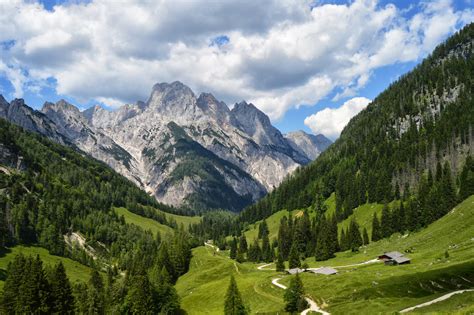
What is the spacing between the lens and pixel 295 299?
292ft

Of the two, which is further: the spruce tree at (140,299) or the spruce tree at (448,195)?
the spruce tree at (448,195)

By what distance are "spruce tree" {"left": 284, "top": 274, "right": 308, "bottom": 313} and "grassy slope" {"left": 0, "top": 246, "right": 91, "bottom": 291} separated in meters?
105

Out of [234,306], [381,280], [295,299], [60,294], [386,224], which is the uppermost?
[386,224]

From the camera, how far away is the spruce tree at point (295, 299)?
87.8m

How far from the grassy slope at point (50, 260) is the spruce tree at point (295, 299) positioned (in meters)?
105

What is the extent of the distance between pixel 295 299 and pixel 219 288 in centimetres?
4546

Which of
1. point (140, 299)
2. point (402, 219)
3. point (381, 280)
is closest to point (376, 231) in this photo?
point (402, 219)

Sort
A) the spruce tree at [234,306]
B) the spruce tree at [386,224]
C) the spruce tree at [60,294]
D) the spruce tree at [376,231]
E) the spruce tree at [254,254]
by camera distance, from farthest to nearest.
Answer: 1. the spruce tree at [254,254]
2. the spruce tree at [376,231]
3. the spruce tree at [386,224]
4. the spruce tree at [234,306]
5. the spruce tree at [60,294]

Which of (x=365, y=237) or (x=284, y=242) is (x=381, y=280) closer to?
(x=365, y=237)

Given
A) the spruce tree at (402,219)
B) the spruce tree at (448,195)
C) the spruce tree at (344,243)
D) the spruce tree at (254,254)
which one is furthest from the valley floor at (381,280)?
the spruce tree at (254,254)

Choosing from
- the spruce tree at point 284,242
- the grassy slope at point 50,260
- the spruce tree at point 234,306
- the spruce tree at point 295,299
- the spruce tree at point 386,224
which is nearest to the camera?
the spruce tree at point 295,299

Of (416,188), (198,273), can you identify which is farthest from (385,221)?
(198,273)

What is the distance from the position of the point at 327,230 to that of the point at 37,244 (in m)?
141

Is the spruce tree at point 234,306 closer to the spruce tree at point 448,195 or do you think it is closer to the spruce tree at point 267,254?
the spruce tree at point 267,254
